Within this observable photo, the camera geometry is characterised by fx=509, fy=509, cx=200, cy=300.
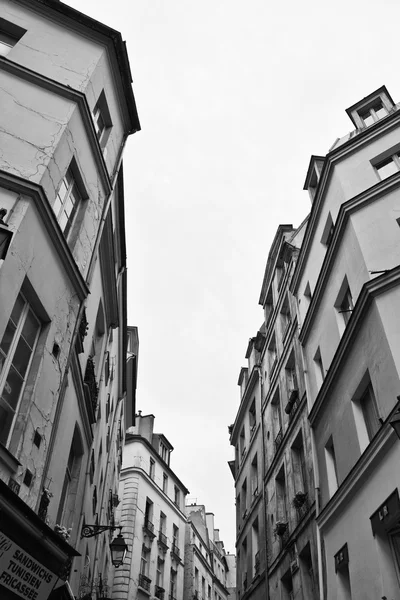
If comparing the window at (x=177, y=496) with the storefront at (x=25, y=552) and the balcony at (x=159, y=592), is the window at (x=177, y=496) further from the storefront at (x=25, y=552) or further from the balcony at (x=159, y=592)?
the storefront at (x=25, y=552)

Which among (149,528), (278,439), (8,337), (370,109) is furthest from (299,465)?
(149,528)

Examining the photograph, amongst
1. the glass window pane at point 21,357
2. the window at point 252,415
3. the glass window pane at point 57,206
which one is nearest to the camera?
the glass window pane at point 21,357

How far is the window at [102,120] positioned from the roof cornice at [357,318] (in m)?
6.91

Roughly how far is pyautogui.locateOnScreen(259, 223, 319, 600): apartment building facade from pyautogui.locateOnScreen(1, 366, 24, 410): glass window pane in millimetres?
8627

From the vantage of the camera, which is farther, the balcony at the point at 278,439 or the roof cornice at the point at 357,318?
the balcony at the point at 278,439

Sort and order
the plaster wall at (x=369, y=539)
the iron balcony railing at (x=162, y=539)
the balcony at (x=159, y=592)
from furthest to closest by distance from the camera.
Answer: the iron balcony railing at (x=162, y=539)
the balcony at (x=159, y=592)
the plaster wall at (x=369, y=539)

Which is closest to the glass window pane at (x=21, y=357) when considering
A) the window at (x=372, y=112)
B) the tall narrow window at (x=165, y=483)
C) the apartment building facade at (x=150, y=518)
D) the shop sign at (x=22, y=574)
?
the shop sign at (x=22, y=574)

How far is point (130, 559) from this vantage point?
2658cm

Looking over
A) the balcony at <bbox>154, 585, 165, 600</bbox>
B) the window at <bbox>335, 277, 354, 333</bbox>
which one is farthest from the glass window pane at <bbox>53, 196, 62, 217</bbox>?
the balcony at <bbox>154, 585, 165, 600</bbox>

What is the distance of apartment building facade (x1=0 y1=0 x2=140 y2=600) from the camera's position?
689cm

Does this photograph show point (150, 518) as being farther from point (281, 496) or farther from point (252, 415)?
point (281, 496)

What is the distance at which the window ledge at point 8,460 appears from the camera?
249 inches

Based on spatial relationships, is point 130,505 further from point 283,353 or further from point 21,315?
point 21,315

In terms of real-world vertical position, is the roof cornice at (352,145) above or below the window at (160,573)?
above
